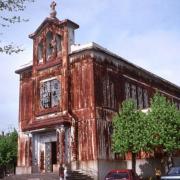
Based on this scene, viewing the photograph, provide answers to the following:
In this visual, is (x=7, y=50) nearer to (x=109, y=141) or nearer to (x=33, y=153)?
(x=109, y=141)

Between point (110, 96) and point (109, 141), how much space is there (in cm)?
397

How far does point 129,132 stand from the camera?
29812 mm

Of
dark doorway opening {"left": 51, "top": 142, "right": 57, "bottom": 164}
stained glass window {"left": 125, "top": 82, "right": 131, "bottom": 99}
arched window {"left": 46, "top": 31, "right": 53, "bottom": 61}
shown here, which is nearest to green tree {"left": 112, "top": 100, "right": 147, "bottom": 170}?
stained glass window {"left": 125, "top": 82, "right": 131, "bottom": 99}

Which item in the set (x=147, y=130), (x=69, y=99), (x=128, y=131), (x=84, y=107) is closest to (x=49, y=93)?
(x=69, y=99)

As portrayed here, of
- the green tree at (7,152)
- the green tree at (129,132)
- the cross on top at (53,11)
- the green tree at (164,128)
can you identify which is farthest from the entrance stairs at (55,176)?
the green tree at (7,152)

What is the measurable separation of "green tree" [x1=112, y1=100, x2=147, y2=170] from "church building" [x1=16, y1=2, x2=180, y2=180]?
150cm

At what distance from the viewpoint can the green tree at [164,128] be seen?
2919cm

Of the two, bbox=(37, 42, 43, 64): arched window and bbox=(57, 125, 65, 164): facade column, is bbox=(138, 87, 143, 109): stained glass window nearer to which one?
bbox=(57, 125, 65, 164): facade column

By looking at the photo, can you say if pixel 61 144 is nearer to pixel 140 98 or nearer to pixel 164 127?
pixel 164 127

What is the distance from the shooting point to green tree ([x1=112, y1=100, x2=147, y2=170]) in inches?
1155

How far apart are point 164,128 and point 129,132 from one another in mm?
2621

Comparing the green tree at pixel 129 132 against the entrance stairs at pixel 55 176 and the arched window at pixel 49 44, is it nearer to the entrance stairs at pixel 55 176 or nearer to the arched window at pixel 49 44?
the entrance stairs at pixel 55 176

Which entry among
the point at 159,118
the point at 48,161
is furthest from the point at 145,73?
the point at 48,161

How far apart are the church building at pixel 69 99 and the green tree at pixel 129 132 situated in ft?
4.91
